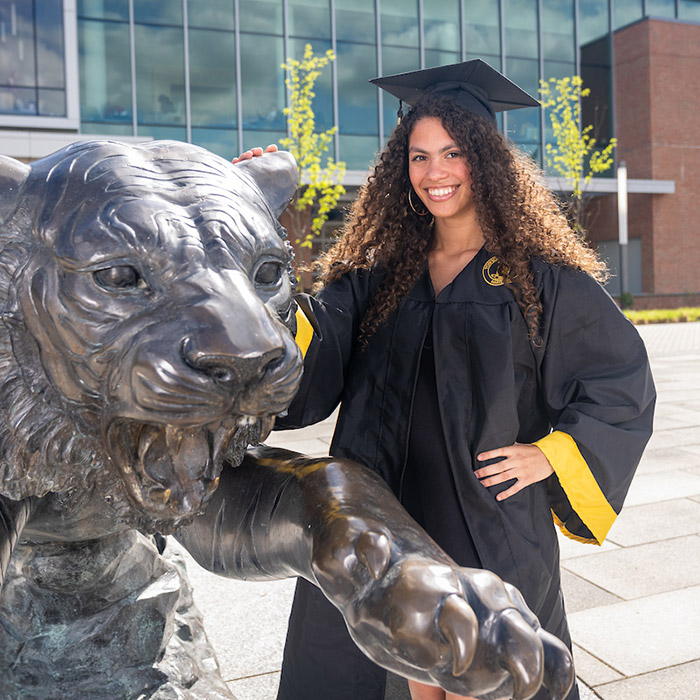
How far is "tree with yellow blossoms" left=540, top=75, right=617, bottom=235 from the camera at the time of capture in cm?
1970

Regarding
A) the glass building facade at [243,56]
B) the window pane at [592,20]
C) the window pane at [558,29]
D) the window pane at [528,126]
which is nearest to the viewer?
the glass building facade at [243,56]

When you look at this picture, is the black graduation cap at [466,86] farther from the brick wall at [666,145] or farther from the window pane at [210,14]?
the brick wall at [666,145]

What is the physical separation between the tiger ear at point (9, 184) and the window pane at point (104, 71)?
1731 centimetres

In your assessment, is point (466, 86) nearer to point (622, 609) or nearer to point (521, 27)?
point (622, 609)

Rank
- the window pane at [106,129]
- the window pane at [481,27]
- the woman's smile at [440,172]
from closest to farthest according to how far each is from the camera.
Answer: the woman's smile at [440,172] → the window pane at [106,129] → the window pane at [481,27]

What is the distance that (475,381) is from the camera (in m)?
2.17

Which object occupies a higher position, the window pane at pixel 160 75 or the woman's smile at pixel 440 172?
the window pane at pixel 160 75

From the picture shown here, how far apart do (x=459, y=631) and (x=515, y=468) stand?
1.22m

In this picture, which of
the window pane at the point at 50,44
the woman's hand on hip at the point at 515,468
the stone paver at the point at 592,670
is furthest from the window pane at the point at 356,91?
the woman's hand on hip at the point at 515,468

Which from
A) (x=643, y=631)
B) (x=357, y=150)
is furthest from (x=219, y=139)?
(x=643, y=631)

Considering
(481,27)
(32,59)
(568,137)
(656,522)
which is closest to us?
(656,522)

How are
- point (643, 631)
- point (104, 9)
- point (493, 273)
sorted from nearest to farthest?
point (493, 273), point (643, 631), point (104, 9)

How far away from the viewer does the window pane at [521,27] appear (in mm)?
20562

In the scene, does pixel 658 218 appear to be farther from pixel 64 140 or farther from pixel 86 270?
pixel 86 270
